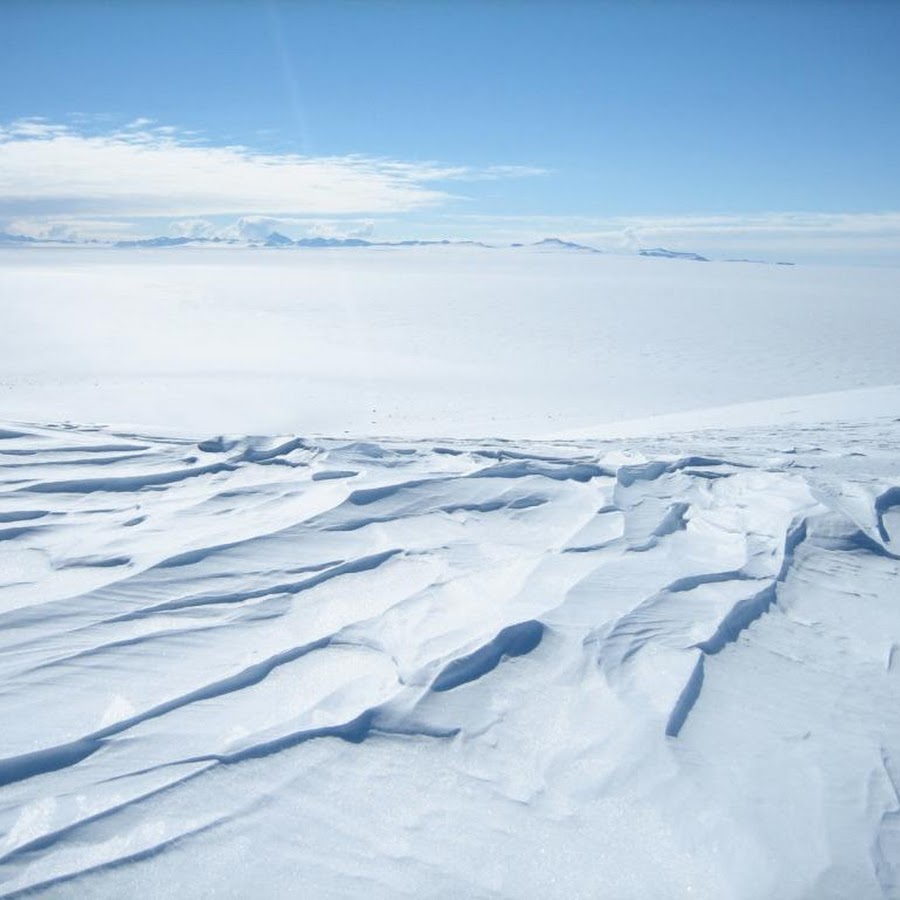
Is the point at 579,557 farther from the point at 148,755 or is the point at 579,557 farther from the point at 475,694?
the point at 148,755

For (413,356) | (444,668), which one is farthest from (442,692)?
(413,356)

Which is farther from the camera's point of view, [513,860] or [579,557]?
[579,557]

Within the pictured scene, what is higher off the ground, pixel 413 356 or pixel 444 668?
pixel 413 356

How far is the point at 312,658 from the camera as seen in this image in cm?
227

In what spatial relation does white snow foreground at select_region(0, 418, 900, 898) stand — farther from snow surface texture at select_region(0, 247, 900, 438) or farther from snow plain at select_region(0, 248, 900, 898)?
snow surface texture at select_region(0, 247, 900, 438)

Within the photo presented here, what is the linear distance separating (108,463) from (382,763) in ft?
9.29

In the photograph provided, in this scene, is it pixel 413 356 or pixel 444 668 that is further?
pixel 413 356

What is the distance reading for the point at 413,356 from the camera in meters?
14.6

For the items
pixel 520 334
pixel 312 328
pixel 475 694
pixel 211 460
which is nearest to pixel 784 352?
pixel 520 334

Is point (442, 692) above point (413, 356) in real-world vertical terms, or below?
below

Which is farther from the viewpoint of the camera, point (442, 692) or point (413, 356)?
point (413, 356)

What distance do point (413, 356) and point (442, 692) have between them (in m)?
12.7

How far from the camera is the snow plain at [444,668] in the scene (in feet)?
5.41

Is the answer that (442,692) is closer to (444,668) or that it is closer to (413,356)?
(444,668)
